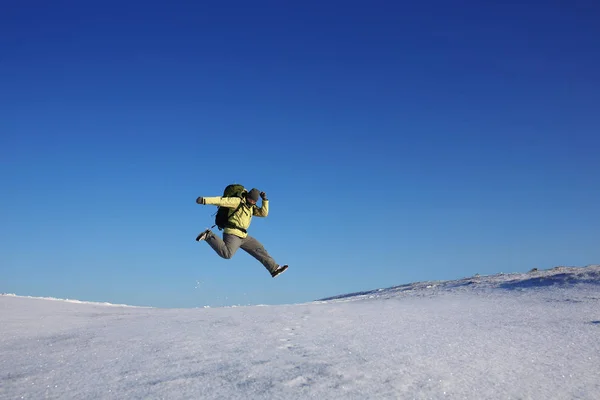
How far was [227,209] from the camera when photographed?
9094 millimetres

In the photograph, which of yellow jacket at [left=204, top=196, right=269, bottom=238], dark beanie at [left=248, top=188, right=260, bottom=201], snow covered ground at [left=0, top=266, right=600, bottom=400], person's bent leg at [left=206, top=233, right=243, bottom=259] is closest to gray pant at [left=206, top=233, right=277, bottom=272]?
person's bent leg at [left=206, top=233, right=243, bottom=259]

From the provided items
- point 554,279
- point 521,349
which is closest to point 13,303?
point 521,349

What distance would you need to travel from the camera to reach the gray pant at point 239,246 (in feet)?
29.3

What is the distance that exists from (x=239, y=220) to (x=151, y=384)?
21.3 ft

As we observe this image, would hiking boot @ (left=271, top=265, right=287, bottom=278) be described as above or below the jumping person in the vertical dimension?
below

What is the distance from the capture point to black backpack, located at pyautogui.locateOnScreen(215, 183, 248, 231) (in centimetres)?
893

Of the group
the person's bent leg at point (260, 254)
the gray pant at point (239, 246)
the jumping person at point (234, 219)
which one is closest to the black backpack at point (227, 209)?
the jumping person at point (234, 219)

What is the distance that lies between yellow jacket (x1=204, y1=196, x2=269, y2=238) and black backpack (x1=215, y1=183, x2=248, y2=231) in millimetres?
72

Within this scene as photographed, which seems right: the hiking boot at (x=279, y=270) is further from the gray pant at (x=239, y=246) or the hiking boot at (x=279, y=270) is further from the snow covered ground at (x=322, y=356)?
the snow covered ground at (x=322, y=356)

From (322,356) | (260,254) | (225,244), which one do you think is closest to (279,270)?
(260,254)

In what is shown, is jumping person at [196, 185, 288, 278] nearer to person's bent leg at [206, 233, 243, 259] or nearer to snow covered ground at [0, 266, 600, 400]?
person's bent leg at [206, 233, 243, 259]

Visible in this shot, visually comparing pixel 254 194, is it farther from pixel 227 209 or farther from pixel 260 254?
pixel 260 254

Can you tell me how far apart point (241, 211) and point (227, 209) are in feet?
0.91

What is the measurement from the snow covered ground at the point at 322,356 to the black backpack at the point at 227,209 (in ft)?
12.7
